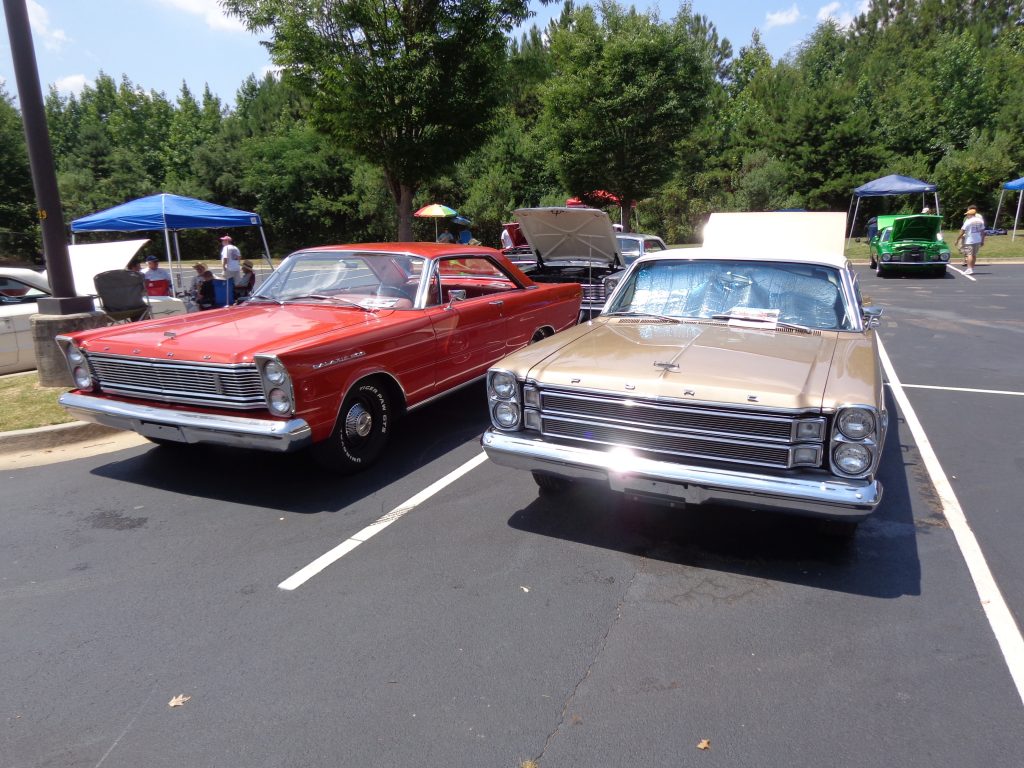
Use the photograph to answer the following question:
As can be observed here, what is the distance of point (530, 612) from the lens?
3480mm

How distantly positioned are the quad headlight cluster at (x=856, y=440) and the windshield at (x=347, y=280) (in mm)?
3539

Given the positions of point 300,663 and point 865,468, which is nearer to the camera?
point 300,663

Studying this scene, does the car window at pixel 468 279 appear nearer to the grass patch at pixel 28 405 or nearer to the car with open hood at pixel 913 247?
the grass patch at pixel 28 405

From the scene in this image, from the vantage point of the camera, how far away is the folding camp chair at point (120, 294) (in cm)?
831

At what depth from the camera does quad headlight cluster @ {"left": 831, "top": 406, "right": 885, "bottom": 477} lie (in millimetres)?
3434

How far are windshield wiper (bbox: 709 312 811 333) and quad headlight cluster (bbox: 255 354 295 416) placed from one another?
2888 mm

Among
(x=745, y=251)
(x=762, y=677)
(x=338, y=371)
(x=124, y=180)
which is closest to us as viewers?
(x=762, y=677)

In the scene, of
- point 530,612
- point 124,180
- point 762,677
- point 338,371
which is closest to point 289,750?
point 530,612

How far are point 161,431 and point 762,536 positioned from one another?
400cm

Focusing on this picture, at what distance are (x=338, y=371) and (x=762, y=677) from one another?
3.23m

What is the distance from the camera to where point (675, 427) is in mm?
3768

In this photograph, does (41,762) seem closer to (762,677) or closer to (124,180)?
(762,677)

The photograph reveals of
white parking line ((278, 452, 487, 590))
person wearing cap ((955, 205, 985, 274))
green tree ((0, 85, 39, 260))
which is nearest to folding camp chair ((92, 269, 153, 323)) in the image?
white parking line ((278, 452, 487, 590))

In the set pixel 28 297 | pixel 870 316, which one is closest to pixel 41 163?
pixel 28 297
